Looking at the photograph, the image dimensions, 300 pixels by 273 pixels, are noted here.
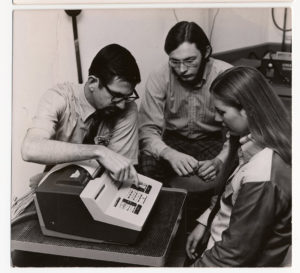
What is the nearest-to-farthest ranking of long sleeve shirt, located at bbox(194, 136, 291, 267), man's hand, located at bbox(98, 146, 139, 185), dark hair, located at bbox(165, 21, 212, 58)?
long sleeve shirt, located at bbox(194, 136, 291, 267), man's hand, located at bbox(98, 146, 139, 185), dark hair, located at bbox(165, 21, 212, 58)

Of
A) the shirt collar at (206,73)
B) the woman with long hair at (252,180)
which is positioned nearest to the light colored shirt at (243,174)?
the woman with long hair at (252,180)

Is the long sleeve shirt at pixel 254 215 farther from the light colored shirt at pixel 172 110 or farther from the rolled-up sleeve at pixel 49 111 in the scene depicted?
the rolled-up sleeve at pixel 49 111

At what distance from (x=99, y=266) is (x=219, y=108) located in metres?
0.56

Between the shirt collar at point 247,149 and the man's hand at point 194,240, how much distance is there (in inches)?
9.8

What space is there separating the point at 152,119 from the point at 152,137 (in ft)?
0.20

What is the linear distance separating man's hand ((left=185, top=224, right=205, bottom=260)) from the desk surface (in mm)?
67

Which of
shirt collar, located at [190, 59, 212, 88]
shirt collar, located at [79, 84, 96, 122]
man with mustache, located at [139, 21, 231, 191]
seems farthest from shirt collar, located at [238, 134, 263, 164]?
shirt collar, located at [79, 84, 96, 122]

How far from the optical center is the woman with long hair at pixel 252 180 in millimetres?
946

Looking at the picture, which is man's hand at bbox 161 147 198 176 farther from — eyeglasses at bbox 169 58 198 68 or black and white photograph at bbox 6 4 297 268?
eyeglasses at bbox 169 58 198 68

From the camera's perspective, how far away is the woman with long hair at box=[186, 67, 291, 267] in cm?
95

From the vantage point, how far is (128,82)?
1165mm

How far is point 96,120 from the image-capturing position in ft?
3.99

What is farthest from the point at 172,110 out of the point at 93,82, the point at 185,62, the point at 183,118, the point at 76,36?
the point at 76,36
